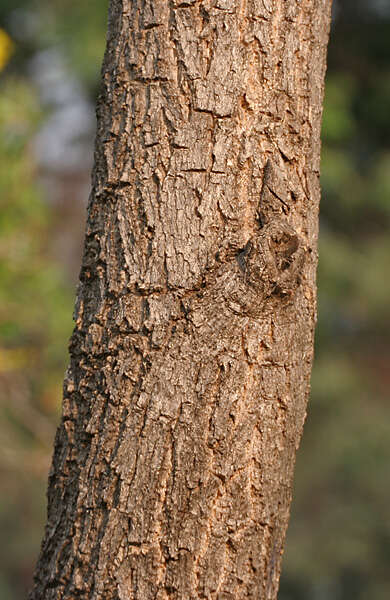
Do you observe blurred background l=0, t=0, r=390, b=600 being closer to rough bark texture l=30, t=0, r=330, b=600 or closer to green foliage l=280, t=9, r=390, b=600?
green foliage l=280, t=9, r=390, b=600

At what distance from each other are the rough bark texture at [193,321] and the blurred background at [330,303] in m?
3.28

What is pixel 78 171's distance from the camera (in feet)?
31.3

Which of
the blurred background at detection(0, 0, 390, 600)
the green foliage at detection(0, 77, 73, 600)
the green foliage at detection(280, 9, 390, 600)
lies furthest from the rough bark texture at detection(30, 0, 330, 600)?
the green foliage at detection(280, 9, 390, 600)

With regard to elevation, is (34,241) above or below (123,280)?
above

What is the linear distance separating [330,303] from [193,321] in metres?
6.89

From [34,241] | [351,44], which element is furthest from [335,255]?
[34,241]

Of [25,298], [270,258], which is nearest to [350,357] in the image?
[25,298]

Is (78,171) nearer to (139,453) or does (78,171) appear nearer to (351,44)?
(351,44)

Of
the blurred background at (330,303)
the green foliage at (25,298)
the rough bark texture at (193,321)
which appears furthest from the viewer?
the blurred background at (330,303)

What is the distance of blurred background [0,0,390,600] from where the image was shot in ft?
22.4

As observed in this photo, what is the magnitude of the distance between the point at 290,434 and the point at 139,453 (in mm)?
289

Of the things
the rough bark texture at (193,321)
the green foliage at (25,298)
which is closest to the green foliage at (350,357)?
the green foliage at (25,298)

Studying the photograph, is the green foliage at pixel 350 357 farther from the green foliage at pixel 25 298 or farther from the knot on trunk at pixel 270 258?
the knot on trunk at pixel 270 258

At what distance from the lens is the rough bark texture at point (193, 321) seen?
1.21 m
